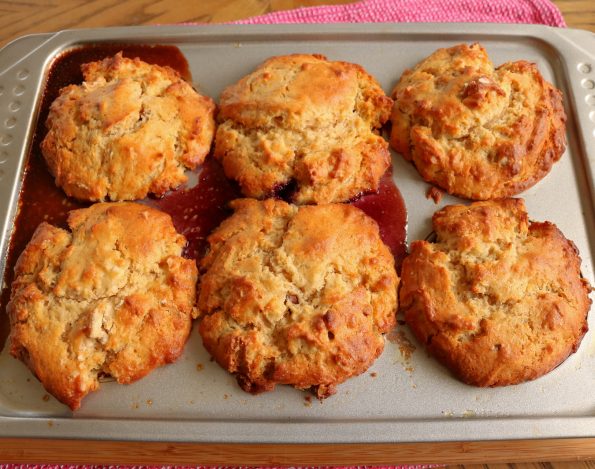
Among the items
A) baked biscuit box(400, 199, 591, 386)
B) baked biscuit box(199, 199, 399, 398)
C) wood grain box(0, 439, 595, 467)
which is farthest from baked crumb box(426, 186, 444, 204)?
wood grain box(0, 439, 595, 467)

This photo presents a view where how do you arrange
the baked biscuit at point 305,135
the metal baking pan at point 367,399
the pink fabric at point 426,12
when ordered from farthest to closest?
the pink fabric at point 426,12, the baked biscuit at point 305,135, the metal baking pan at point 367,399

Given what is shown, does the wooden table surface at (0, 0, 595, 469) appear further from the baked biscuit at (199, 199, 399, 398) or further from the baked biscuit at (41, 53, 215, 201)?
the baked biscuit at (41, 53, 215, 201)

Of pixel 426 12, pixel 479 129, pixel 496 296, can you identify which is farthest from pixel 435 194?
pixel 426 12

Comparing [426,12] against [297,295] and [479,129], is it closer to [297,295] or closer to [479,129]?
[479,129]

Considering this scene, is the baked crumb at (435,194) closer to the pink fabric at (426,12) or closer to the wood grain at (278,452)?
the wood grain at (278,452)

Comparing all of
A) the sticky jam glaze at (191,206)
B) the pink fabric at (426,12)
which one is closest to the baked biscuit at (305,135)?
the sticky jam glaze at (191,206)

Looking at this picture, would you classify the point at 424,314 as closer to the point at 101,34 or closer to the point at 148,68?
the point at 148,68
